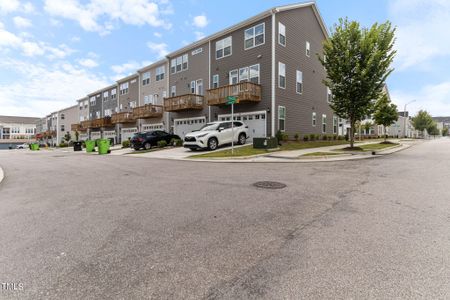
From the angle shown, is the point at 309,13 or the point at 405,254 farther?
the point at 309,13

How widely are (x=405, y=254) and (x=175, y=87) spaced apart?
27.0 meters

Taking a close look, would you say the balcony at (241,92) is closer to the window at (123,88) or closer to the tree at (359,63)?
the tree at (359,63)

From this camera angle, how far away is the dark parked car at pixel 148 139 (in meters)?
21.7

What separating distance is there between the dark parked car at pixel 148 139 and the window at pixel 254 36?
1138 cm

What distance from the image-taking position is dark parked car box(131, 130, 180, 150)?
21.7 m

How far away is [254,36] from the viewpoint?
1955cm

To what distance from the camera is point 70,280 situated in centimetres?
240

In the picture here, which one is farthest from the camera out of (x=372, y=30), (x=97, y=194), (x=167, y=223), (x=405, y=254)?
(x=372, y=30)

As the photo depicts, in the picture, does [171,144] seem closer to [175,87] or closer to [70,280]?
[175,87]

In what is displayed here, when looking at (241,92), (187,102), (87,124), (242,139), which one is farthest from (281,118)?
(87,124)

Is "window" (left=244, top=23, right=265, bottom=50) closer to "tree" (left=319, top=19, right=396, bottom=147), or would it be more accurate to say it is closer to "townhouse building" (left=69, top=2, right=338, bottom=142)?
"townhouse building" (left=69, top=2, right=338, bottom=142)

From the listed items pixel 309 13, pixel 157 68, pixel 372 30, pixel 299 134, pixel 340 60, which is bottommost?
pixel 299 134

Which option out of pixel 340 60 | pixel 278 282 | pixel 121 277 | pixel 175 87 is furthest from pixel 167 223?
pixel 175 87

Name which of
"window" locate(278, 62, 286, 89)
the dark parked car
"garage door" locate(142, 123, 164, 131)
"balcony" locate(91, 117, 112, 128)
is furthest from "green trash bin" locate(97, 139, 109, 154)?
"window" locate(278, 62, 286, 89)
